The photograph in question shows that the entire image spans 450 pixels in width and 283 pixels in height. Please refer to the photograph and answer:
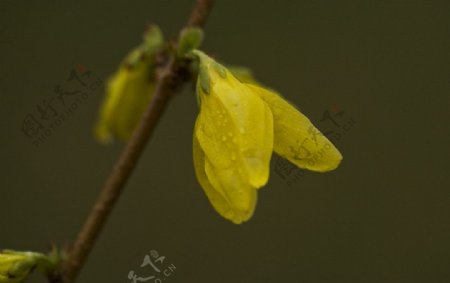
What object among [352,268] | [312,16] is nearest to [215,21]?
[312,16]

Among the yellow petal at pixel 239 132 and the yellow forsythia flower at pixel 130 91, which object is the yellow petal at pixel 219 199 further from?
the yellow forsythia flower at pixel 130 91

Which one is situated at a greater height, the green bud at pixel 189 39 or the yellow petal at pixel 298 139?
the green bud at pixel 189 39

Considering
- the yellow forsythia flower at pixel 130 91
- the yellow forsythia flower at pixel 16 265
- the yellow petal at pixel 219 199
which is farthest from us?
the yellow forsythia flower at pixel 130 91

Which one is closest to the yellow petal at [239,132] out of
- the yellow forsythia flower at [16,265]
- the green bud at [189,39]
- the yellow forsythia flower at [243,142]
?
the yellow forsythia flower at [243,142]

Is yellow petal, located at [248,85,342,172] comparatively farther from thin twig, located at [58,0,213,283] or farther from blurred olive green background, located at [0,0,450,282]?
blurred olive green background, located at [0,0,450,282]

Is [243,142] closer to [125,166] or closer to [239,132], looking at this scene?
[239,132]

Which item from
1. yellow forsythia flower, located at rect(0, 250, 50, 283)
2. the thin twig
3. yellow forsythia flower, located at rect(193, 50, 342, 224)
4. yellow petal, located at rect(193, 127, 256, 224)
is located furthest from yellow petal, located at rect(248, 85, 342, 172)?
yellow forsythia flower, located at rect(0, 250, 50, 283)

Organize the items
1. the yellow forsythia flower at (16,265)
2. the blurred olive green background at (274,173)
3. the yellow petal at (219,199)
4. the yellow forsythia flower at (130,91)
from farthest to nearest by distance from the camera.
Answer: the blurred olive green background at (274,173)
the yellow forsythia flower at (130,91)
the yellow forsythia flower at (16,265)
the yellow petal at (219,199)
